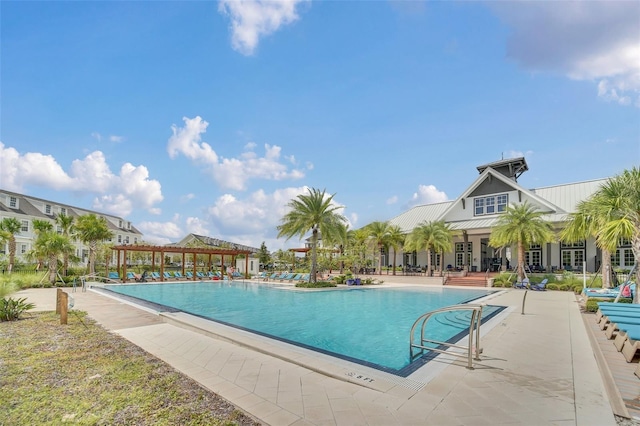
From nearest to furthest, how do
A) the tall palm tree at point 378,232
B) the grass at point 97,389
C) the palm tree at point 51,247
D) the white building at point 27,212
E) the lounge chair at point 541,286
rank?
1. the grass at point 97,389
2. the lounge chair at point 541,286
3. the palm tree at point 51,247
4. the tall palm tree at point 378,232
5. the white building at point 27,212

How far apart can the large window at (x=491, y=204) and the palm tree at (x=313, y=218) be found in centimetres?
1507

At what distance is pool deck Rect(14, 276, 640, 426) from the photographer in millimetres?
3832

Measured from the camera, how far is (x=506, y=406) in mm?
4066

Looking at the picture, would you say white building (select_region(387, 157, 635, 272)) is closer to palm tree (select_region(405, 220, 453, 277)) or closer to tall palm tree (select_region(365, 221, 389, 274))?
palm tree (select_region(405, 220, 453, 277))

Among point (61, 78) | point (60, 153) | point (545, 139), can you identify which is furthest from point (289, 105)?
point (545, 139)

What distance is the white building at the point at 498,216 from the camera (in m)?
26.1

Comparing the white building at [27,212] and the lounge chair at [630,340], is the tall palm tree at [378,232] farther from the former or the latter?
the white building at [27,212]

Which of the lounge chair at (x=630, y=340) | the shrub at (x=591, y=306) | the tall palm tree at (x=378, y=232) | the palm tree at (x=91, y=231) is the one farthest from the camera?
the tall palm tree at (x=378, y=232)

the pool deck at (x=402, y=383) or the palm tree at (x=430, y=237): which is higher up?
the palm tree at (x=430, y=237)

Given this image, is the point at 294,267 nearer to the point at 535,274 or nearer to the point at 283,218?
the point at 283,218

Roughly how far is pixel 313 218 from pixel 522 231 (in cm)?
1461

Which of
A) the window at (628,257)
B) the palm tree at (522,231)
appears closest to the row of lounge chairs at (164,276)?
the palm tree at (522,231)

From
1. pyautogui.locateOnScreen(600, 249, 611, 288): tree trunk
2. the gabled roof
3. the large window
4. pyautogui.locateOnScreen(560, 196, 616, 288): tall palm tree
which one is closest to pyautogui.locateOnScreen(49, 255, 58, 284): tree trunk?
the gabled roof

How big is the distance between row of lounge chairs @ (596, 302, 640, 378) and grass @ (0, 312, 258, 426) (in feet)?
21.6
